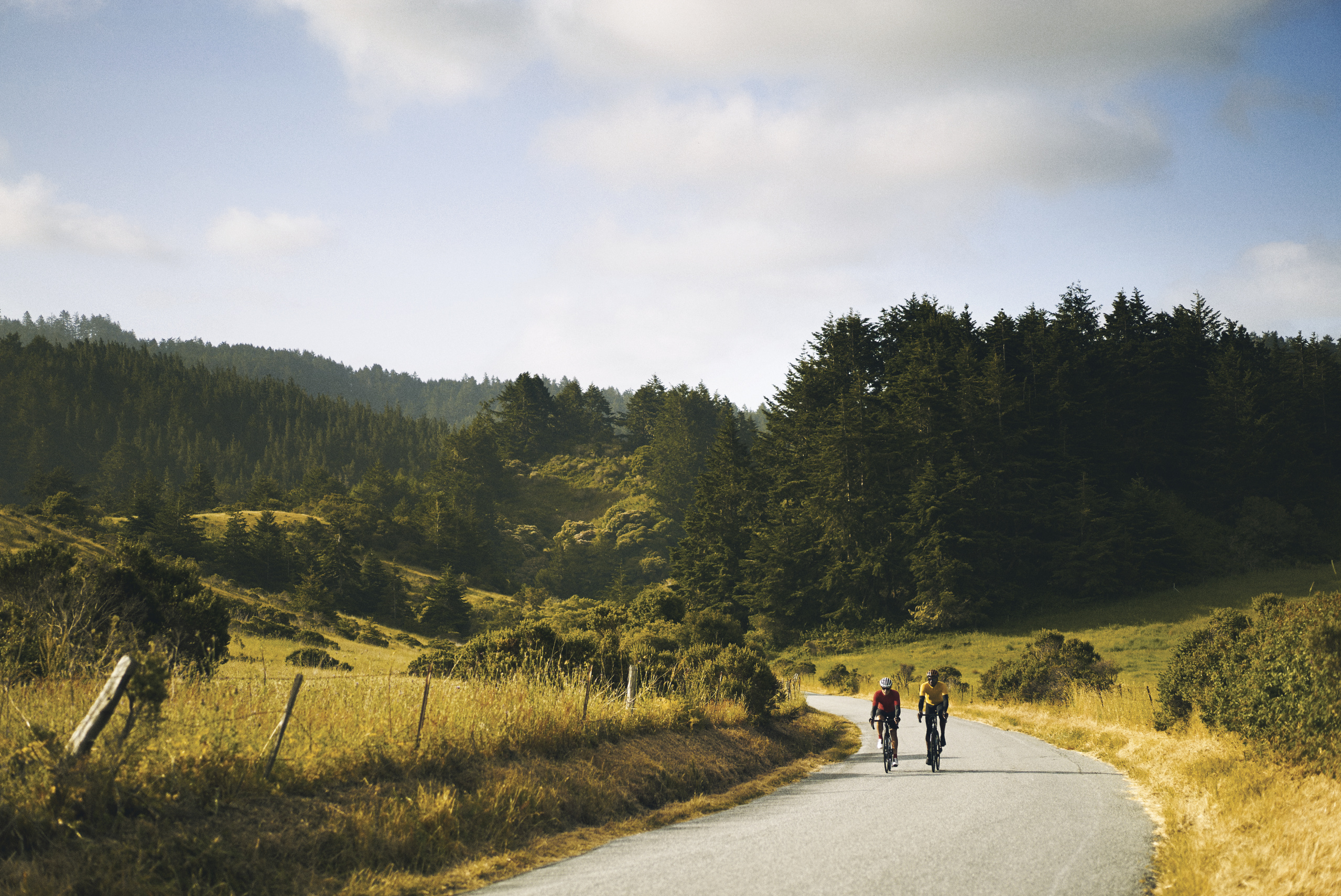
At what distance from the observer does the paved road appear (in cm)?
724

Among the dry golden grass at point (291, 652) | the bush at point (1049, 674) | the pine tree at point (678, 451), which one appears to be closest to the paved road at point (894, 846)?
the dry golden grass at point (291, 652)

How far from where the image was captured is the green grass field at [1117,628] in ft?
159

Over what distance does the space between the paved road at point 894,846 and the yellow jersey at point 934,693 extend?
1680mm

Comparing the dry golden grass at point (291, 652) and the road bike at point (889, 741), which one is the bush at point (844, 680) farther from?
the road bike at point (889, 741)

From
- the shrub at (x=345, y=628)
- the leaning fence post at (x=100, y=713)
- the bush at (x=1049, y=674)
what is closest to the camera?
the leaning fence post at (x=100, y=713)

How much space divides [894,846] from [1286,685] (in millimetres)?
7402

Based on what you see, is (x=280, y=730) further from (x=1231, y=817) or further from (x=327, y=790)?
(x=1231, y=817)

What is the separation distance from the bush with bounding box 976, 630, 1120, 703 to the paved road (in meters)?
16.9

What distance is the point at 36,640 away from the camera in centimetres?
1107

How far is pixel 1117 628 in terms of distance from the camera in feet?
171

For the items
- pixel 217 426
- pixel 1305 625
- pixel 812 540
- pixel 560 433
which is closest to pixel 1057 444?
pixel 812 540

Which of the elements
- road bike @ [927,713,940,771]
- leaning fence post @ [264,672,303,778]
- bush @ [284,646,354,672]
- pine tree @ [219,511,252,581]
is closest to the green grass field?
road bike @ [927,713,940,771]

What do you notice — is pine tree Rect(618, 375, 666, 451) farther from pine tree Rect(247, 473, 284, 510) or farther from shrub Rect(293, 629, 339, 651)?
shrub Rect(293, 629, 339, 651)

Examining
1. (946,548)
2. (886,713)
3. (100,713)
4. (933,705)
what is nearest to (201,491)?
(946,548)
